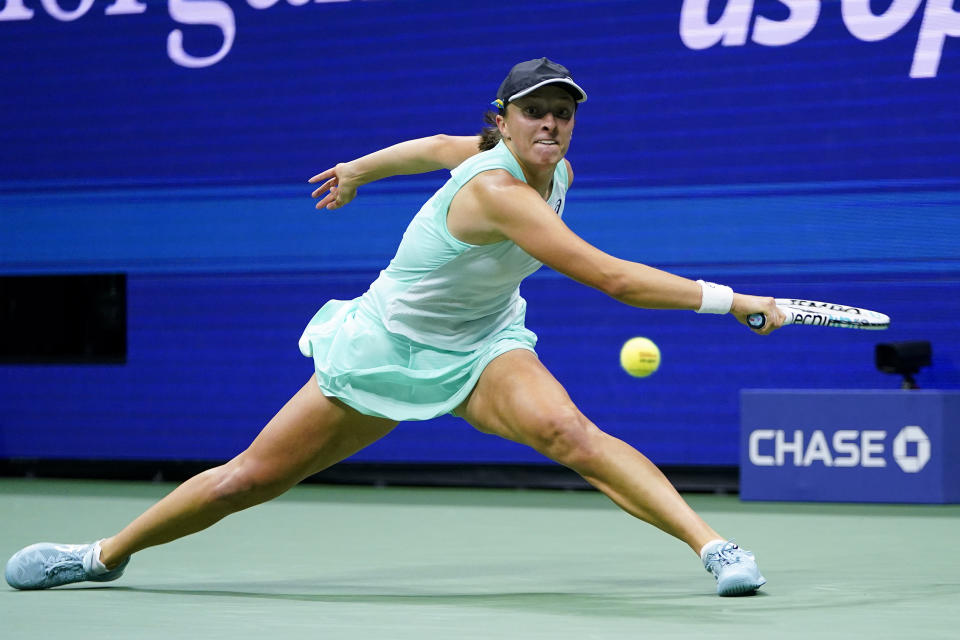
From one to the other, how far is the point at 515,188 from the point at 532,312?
13.6 ft

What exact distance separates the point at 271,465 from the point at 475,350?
0.69 meters

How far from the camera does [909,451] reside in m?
6.90

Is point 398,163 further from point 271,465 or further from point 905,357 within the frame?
point 905,357

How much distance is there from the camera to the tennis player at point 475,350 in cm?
379

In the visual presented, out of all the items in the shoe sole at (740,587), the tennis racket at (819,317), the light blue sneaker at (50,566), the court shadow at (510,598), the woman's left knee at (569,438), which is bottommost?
the court shadow at (510,598)

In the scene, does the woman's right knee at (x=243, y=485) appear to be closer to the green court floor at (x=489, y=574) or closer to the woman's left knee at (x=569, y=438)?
the green court floor at (x=489, y=574)

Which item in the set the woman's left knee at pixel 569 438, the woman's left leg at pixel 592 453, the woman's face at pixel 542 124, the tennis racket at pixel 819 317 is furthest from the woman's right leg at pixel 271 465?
the tennis racket at pixel 819 317

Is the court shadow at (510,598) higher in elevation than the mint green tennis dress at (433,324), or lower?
lower

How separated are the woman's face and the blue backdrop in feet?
12.4

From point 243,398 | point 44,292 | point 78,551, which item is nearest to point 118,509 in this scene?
point 243,398

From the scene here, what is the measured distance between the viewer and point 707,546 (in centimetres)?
379

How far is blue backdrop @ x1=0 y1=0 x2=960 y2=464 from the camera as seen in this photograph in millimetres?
7371

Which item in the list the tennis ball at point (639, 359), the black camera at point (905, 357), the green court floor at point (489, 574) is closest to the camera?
the green court floor at point (489, 574)


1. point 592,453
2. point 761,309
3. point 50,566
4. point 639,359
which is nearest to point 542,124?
point 761,309
